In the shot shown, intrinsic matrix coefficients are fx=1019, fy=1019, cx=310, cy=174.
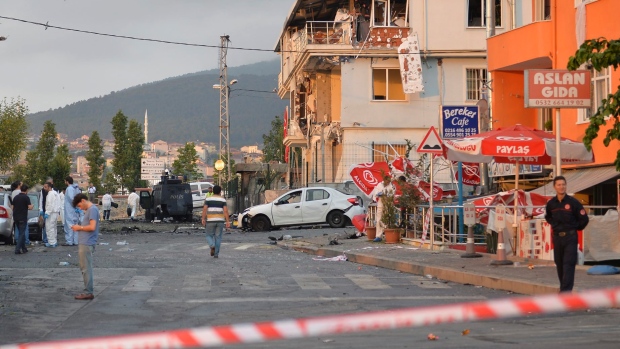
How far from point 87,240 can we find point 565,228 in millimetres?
6709

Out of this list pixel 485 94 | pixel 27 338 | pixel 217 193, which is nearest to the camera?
pixel 27 338

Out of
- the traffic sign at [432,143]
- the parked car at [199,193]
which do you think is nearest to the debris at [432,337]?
the traffic sign at [432,143]

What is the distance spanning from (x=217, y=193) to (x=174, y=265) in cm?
381

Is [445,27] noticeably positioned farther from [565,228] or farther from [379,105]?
[565,228]

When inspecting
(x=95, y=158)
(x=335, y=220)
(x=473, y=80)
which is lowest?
(x=335, y=220)

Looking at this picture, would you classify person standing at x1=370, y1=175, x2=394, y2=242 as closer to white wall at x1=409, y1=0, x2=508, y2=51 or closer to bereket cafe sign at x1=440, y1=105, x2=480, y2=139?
bereket cafe sign at x1=440, y1=105, x2=480, y2=139

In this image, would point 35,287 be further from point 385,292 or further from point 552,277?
point 552,277

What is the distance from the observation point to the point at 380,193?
26703 mm

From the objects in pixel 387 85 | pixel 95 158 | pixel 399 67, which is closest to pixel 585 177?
→ pixel 399 67

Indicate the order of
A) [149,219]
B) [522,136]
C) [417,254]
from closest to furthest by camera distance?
[522,136], [417,254], [149,219]

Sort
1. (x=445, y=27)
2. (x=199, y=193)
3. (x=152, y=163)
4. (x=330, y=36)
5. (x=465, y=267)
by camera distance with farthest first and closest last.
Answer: (x=199, y=193)
(x=152, y=163)
(x=330, y=36)
(x=445, y=27)
(x=465, y=267)

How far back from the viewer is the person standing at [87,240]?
46.9 ft

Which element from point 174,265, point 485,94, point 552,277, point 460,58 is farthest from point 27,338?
point 460,58

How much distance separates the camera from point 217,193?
79.8 feet
